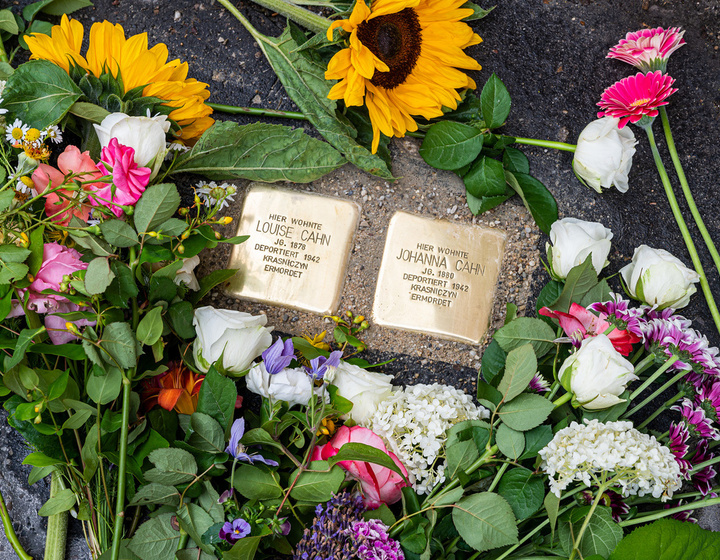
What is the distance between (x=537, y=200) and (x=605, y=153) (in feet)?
0.56

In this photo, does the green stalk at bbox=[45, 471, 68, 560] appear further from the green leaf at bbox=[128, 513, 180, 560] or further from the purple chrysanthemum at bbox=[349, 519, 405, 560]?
the purple chrysanthemum at bbox=[349, 519, 405, 560]

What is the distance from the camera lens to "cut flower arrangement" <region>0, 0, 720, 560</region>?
0.90m

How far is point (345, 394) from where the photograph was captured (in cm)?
107

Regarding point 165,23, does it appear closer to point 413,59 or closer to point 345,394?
point 413,59

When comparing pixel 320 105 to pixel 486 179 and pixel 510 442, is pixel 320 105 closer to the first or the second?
pixel 486 179

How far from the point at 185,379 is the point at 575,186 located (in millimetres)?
1006

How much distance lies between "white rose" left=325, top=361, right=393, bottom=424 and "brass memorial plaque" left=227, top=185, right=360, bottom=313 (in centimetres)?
19

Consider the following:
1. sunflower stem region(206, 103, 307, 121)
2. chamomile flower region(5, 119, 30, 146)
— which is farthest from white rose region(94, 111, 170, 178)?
sunflower stem region(206, 103, 307, 121)

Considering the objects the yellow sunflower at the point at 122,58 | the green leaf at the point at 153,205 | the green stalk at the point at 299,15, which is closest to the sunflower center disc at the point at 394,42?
the green stalk at the point at 299,15

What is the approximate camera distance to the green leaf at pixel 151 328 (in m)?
0.95

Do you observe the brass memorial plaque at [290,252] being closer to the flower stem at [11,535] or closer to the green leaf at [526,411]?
the green leaf at [526,411]

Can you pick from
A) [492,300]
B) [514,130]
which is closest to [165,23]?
[514,130]

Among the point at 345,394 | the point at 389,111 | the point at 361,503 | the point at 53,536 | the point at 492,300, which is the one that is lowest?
the point at 53,536

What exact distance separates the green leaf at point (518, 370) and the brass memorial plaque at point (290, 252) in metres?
0.43
